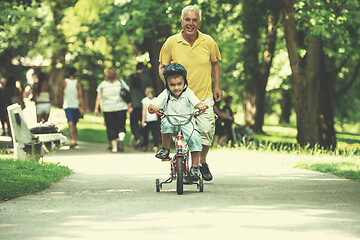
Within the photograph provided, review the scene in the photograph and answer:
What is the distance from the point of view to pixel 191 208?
7227mm

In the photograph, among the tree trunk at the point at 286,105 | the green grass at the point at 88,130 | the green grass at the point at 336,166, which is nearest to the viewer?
the green grass at the point at 336,166

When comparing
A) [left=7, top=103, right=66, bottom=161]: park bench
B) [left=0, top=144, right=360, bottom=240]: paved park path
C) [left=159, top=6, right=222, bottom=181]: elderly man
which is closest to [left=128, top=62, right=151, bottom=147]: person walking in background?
[left=7, top=103, right=66, bottom=161]: park bench

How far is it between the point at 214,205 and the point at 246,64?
21.9m

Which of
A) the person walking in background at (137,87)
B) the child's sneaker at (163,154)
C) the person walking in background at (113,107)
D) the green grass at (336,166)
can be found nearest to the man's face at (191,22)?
the child's sneaker at (163,154)

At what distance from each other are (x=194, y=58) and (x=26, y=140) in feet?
14.8

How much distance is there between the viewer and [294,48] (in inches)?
727

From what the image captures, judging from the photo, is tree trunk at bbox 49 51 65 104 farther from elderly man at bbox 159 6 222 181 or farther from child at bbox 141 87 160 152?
elderly man at bbox 159 6 222 181

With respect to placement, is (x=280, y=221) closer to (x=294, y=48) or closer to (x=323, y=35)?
(x=323, y=35)

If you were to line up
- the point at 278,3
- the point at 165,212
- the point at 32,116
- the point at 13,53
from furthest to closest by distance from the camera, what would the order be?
the point at 13,53, the point at 32,116, the point at 278,3, the point at 165,212

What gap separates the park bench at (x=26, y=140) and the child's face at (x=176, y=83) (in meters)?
4.44

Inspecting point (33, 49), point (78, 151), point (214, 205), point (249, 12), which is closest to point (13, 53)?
point (33, 49)

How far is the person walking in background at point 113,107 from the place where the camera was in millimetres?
17250

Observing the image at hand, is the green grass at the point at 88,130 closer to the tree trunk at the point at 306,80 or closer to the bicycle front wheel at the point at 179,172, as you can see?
the tree trunk at the point at 306,80

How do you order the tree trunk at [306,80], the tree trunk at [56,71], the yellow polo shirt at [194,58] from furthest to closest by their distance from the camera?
the tree trunk at [56,71]
the tree trunk at [306,80]
the yellow polo shirt at [194,58]
